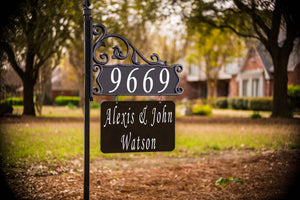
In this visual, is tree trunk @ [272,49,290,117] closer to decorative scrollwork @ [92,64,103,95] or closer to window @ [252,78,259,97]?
decorative scrollwork @ [92,64,103,95]

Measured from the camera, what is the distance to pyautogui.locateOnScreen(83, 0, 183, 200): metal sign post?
2777 mm

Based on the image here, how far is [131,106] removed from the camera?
9.38 ft

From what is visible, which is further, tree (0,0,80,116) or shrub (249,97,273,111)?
shrub (249,97,273,111)

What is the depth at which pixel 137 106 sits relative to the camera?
2.88m

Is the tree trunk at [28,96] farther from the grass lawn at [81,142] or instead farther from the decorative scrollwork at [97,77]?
the decorative scrollwork at [97,77]

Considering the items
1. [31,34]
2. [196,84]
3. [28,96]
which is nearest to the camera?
[31,34]

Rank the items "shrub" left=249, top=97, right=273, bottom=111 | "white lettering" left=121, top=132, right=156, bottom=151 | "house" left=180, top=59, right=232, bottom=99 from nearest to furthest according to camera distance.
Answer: "white lettering" left=121, top=132, right=156, bottom=151, "shrub" left=249, top=97, right=273, bottom=111, "house" left=180, top=59, right=232, bottom=99

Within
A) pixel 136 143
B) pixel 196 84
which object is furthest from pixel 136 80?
pixel 196 84

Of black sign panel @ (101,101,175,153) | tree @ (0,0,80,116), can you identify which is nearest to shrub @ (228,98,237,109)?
tree @ (0,0,80,116)

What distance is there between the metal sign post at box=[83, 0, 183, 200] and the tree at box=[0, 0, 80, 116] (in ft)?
5.70

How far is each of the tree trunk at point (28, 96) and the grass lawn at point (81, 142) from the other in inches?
32.8

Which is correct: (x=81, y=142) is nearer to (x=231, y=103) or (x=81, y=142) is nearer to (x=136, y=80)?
(x=136, y=80)

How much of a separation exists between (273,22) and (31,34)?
502 centimetres

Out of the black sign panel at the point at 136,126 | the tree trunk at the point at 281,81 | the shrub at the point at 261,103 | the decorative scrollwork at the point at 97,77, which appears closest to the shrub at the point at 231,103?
the shrub at the point at 261,103
